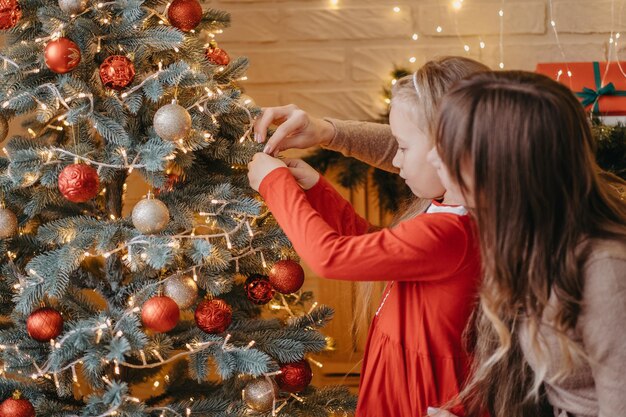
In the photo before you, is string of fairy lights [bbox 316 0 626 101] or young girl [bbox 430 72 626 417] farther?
string of fairy lights [bbox 316 0 626 101]

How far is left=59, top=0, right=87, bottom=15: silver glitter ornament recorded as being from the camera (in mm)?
1351

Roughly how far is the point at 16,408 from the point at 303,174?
2.21 feet

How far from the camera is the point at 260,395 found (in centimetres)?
147

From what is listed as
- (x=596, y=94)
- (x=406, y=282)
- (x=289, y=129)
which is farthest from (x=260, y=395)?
(x=596, y=94)

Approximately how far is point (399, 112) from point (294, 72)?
3.04ft

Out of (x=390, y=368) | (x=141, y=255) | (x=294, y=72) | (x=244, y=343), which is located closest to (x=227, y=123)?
(x=141, y=255)

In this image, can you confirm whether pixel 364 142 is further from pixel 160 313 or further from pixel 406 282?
pixel 160 313

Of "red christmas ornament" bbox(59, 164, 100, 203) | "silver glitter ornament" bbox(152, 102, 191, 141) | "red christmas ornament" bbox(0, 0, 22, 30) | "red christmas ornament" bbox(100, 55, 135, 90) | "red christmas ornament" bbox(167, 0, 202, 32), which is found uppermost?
"red christmas ornament" bbox(0, 0, 22, 30)

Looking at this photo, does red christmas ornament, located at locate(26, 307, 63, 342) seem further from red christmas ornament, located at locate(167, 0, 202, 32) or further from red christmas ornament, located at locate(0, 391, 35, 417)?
red christmas ornament, located at locate(167, 0, 202, 32)

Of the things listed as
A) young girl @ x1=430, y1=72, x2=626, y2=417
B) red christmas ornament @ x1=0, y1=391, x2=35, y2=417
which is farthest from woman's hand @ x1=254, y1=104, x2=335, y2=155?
red christmas ornament @ x1=0, y1=391, x2=35, y2=417

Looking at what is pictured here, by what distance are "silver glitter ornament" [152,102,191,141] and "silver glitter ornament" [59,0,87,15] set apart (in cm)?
24

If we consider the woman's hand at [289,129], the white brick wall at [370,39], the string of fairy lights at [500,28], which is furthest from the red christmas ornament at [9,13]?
the string of fairy lights at [500,28]

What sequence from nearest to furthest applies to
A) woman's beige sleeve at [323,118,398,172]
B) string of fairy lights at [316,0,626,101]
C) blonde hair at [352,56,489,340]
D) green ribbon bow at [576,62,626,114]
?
blonde hair at [352,56,489,340], woman's beige sleeve at [323,118,398,172], green ribbon bow at [576,62,626,114], string of fairy lights at [316,0,626,101]

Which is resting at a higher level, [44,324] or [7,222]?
[7,222]
